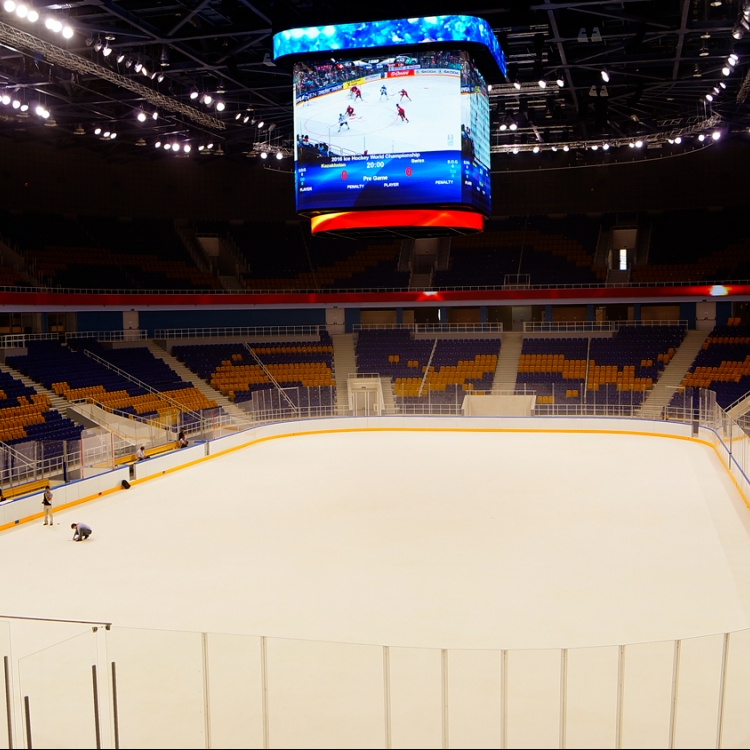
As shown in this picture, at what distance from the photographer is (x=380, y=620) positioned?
11.1 meters

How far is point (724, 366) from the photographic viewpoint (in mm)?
32062

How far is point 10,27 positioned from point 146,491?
451 inches

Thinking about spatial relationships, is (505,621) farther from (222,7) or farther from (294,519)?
(222,7)

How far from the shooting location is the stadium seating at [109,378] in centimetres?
2805

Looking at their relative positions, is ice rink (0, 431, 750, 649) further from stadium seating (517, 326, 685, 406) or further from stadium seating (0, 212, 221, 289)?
stadium seating (0, 212, 221, 289)

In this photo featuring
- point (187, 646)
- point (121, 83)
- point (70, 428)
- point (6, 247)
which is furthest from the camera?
point (6, 247)

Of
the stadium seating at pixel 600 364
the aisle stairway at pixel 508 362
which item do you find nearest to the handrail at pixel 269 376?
the aisle stairway at pixel 508 362

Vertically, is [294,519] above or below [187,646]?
below

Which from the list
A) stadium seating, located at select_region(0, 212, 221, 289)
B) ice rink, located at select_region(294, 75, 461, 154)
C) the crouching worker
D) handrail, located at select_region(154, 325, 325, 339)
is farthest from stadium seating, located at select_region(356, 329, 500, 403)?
the crouching worker

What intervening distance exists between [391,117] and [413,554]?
389 inches

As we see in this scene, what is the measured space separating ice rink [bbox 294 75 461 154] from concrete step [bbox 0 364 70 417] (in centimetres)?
1399

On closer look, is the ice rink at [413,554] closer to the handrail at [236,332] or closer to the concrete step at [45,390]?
the concrete step at [45,390]

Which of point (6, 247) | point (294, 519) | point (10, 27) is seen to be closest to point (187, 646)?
point (294, 519)

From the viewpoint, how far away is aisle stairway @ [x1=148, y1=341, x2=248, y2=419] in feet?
109
